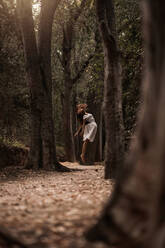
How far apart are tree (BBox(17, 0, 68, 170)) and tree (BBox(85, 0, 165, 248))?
9.47 m

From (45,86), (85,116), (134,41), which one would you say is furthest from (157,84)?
(85,116)

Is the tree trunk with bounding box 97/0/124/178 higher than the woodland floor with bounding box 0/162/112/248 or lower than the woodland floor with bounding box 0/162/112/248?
higher

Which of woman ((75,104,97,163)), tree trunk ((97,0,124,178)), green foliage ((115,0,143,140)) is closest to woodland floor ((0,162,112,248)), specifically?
tree trunk ((97,0,124,178))

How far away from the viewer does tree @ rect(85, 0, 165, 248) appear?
2762mm

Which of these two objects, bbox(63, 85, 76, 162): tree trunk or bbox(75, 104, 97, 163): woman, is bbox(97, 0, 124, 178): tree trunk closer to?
bbox(75, 104, 97, 163): woman

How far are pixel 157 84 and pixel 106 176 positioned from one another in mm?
6398

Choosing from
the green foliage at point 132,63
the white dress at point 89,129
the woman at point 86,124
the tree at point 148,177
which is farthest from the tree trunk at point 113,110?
the white dress at point 89,129

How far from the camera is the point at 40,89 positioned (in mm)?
12547

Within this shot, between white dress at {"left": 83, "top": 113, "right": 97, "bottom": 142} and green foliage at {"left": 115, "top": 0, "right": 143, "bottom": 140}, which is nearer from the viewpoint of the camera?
green foliage at {"left": 115, "top": 0, "right": 143, "bottom": 140}

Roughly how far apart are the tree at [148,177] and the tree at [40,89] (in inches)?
373

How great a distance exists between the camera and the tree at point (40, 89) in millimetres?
12320

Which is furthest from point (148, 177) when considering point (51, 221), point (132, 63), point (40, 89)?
point (40, 89)

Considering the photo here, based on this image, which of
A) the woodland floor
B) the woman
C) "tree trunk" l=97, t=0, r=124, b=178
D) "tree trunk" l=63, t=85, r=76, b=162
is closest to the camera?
the woodland floor

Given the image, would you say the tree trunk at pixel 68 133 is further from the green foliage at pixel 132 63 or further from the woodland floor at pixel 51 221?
the woodland floor at pixel 51 221
